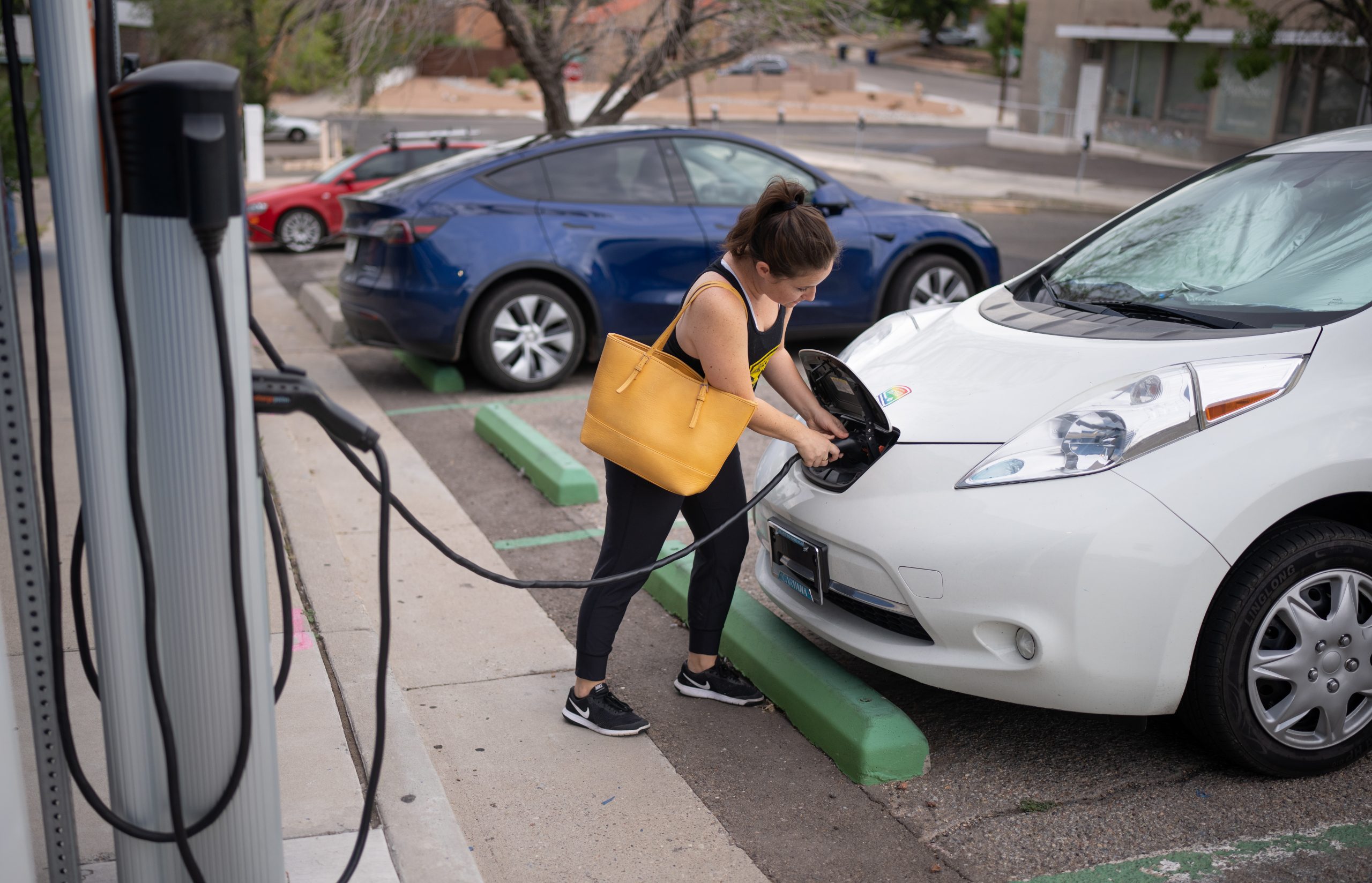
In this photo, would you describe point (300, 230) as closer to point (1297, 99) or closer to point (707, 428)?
point (707, 428)

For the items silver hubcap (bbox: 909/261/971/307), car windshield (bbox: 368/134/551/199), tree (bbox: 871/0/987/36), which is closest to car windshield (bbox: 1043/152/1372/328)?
silver hubcap (bbox: 909/261/971/307)

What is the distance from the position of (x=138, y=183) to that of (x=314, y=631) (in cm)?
256

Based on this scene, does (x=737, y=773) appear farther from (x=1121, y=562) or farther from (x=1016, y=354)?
(x=1016, y=354)

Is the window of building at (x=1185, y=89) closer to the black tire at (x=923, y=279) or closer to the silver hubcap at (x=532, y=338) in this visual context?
the black tire at (x=923, y=279)

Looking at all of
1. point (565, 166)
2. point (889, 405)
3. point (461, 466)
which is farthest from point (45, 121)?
point (565, 166)

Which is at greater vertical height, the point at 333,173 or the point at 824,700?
the point at 333,173

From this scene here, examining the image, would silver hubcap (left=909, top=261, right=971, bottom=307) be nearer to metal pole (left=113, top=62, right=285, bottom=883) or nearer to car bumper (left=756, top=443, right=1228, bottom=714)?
car bumper (left=756, top=443, right=1228, bottom=714)

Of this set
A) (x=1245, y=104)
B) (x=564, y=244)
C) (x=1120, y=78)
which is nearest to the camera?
(x=564, y=244)

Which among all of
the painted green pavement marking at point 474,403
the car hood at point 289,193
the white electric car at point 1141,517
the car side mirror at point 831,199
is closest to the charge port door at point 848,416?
the white electric car at point 1141,517

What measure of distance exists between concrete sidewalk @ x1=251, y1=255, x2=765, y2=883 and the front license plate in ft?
2.16

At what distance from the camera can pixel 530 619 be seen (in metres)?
4.54

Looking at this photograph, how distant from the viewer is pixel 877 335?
446 cm

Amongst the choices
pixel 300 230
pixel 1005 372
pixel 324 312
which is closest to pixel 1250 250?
pixel 1005 372

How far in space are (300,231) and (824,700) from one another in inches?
503
